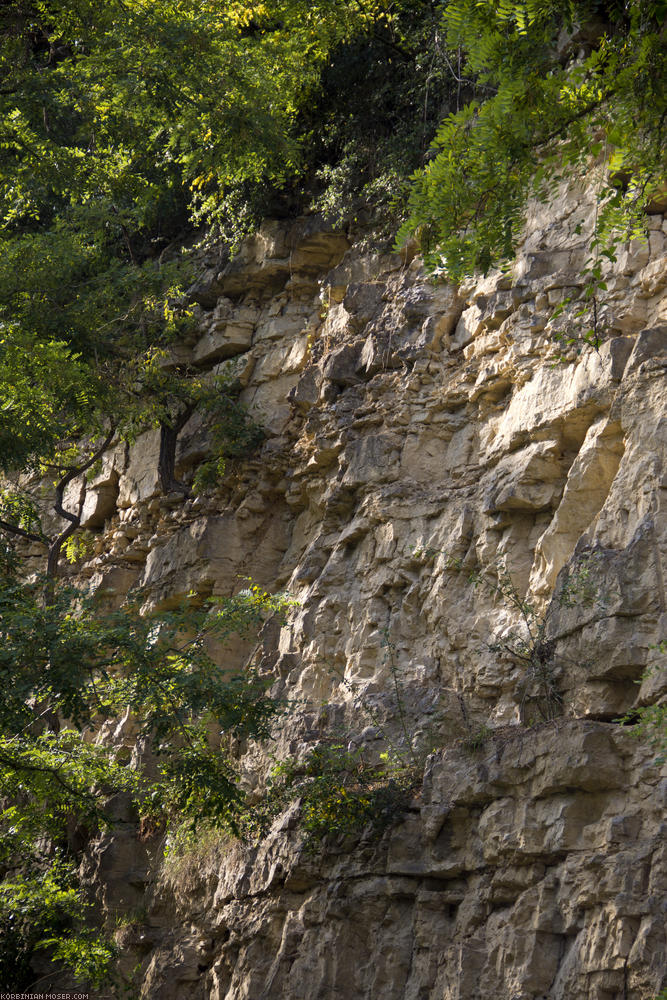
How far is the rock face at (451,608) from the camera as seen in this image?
6625 mm

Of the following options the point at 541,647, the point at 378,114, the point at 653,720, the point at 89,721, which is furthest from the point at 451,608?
the point at 378,114

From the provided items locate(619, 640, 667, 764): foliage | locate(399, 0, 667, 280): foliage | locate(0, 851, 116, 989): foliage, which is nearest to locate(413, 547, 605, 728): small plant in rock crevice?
locate(619, 640, 667, 764): foliage

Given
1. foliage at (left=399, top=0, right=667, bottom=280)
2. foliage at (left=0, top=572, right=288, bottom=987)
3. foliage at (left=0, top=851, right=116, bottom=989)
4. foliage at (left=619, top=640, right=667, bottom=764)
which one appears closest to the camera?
foliage at (left=399, top=0, right=667, bottom=280)

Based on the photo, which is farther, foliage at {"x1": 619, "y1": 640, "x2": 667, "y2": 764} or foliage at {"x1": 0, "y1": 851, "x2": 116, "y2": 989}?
foliage at {"x1": 0, "y1": 851, "x2": 116, "y2": 989}

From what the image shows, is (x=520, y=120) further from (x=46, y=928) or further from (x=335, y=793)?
(x=46, y=928)

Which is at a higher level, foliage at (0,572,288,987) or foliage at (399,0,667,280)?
foliage at (399,0,667,280)

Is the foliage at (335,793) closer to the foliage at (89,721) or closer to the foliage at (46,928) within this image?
the foliage at (89,721)

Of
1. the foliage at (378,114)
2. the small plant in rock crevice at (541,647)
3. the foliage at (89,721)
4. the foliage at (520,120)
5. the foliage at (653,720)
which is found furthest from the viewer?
the foliage at (378,114)

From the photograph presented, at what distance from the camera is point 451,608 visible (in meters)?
9.51

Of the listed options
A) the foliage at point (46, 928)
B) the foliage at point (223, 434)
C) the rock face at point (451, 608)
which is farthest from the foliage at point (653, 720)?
the foliage at point (223, 434)

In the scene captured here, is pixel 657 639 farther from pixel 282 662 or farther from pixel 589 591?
pixel 282 662

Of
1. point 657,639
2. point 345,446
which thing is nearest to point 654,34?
point 657,639

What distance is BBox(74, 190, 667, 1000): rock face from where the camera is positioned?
6.62 metres

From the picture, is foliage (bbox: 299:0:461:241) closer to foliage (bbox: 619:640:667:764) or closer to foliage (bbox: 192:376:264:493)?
foliage (bbox: 192:376:264:493)
